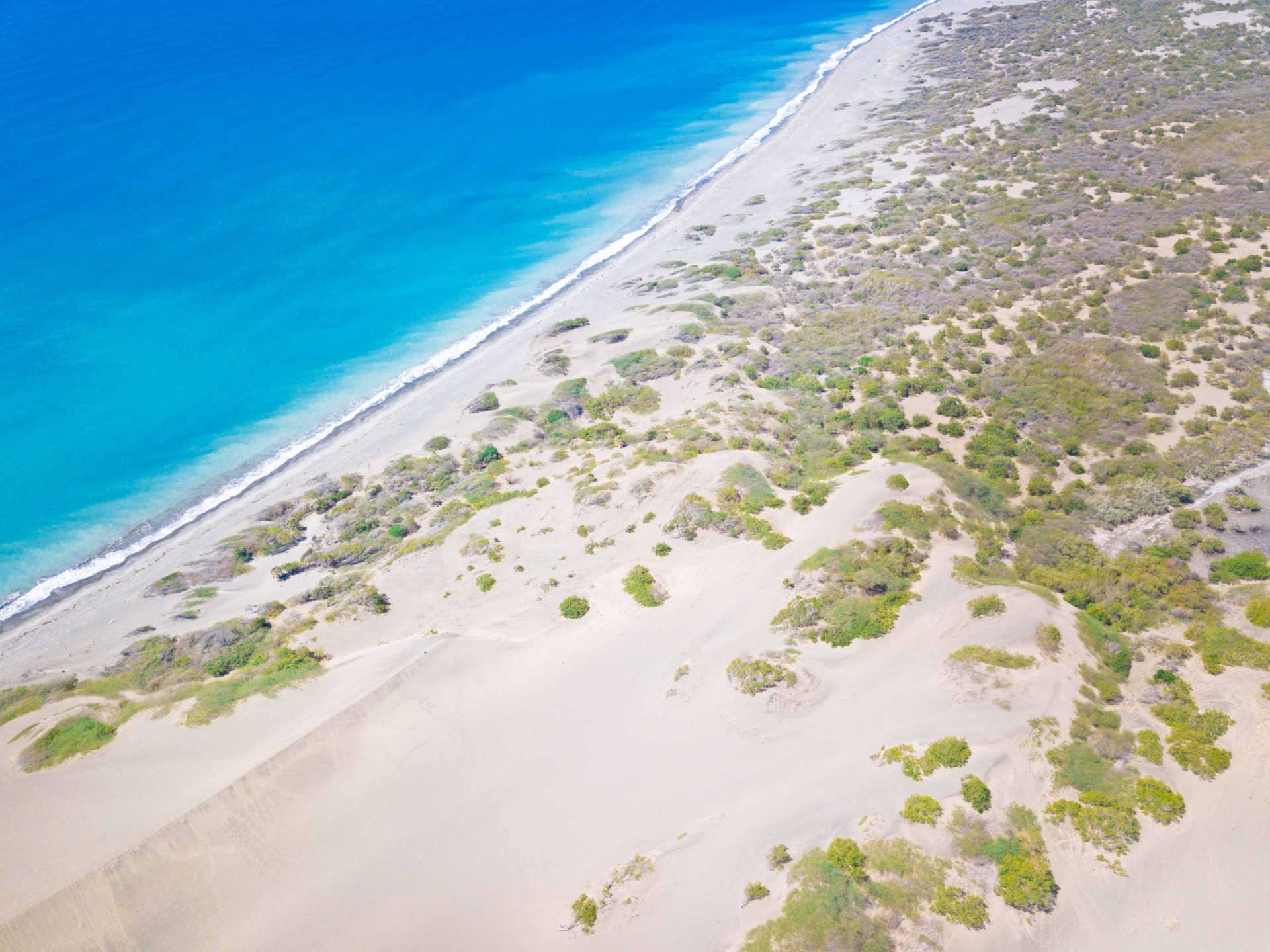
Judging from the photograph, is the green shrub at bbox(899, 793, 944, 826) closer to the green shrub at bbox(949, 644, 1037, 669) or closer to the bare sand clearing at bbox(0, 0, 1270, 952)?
the bare sand clearing at bbox(0, 0, 1270, 952)

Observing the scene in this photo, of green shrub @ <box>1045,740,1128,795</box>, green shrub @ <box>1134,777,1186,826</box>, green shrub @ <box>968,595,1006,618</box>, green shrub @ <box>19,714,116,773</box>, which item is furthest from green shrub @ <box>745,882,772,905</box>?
green shrub @ <box>19,714,116,773</box>

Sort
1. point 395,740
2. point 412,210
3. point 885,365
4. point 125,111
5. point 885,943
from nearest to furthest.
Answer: point 885,943 → point 395,740 → point 885,365 → point 412,210 → point 125,111

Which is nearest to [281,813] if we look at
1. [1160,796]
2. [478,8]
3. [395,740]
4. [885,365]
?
[395,740]

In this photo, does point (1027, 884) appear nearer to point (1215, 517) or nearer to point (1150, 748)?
point (1150, 748)

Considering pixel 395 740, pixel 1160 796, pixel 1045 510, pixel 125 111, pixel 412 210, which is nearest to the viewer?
pixel 1160 796

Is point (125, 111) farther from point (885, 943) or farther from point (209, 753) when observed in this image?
point (885, 943)

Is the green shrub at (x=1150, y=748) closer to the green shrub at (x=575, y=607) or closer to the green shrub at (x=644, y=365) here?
the green shrub at (x=575, y=607)

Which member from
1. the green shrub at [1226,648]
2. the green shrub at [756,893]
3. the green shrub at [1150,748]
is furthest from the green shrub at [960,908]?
the green shrub at [1226,648]
